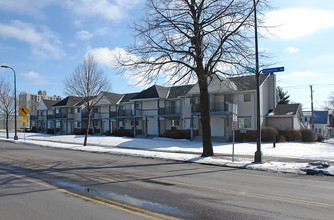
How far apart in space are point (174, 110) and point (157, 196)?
28897 mm

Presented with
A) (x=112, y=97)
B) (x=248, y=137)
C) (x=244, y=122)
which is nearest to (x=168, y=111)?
(x=244, y=122)

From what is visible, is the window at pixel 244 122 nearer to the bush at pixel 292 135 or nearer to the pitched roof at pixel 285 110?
the pitched roof at pixel 285 110

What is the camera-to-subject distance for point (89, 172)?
34.3 ft

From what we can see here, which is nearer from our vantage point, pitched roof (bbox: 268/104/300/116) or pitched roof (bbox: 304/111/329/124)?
pitched roof (bbox: 268/104/300/116)

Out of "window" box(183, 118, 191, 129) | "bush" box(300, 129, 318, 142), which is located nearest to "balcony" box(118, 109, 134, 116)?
"window" box(183, 118, 191, 129)

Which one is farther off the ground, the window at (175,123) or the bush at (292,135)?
the window at (175,123)

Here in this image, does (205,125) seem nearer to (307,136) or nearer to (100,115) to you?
(307,136)

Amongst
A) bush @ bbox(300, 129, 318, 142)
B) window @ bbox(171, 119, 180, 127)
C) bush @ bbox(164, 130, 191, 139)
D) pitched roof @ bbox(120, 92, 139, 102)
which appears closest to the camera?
bush @ bbox(300, 129, 318, 142)

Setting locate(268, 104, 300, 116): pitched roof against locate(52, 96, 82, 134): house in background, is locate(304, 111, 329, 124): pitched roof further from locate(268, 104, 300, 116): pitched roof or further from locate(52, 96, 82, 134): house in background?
locate(52, 96, 82, 134): house in background

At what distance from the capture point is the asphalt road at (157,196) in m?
5.48

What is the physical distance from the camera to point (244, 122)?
2984 cm

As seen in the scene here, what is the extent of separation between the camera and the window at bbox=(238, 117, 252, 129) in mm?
29484

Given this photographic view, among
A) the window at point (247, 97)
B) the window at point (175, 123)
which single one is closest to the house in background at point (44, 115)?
the window at point (175, 123)

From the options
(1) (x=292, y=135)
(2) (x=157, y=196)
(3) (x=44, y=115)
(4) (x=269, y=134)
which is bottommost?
(2) (x=157, y=196)
